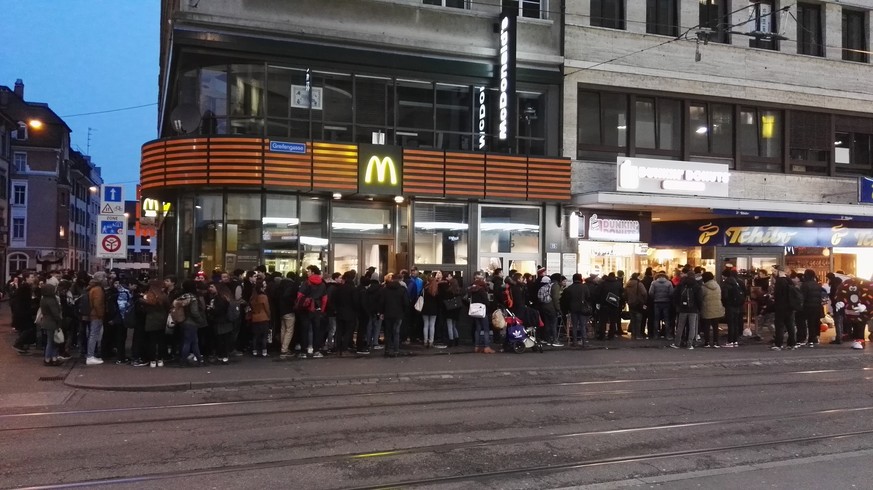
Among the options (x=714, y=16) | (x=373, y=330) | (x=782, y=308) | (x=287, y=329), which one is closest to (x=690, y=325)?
(x=782, y=308)

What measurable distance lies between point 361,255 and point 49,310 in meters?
7.78

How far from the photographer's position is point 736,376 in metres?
13.3

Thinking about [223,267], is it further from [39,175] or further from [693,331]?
[39,175]

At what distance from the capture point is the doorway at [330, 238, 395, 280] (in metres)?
18.8

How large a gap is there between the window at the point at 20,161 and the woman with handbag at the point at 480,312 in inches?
2349

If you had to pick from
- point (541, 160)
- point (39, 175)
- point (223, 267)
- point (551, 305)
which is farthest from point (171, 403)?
point (39, 175)

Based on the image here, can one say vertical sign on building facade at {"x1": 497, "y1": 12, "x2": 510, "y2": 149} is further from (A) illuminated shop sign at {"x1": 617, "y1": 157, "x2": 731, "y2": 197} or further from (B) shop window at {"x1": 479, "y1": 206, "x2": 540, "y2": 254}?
(A) illuminated shop sign at {"x1": 617, "y1": 157, "x2": 731, "y2": 197}

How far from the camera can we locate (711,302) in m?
16.9

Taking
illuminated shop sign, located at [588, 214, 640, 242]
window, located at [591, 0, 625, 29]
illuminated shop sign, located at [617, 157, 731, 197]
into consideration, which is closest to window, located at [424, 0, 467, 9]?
window, located at [591, 0, 625, 29]

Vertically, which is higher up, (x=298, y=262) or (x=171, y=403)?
(x=298, y=262)

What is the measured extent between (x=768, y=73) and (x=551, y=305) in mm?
12321

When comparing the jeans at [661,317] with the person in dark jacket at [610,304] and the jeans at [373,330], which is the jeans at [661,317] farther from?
the jeans at [373,330]

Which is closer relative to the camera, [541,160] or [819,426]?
[819,426]

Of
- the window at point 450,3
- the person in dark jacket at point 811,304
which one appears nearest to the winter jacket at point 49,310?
the window at point 450,3
